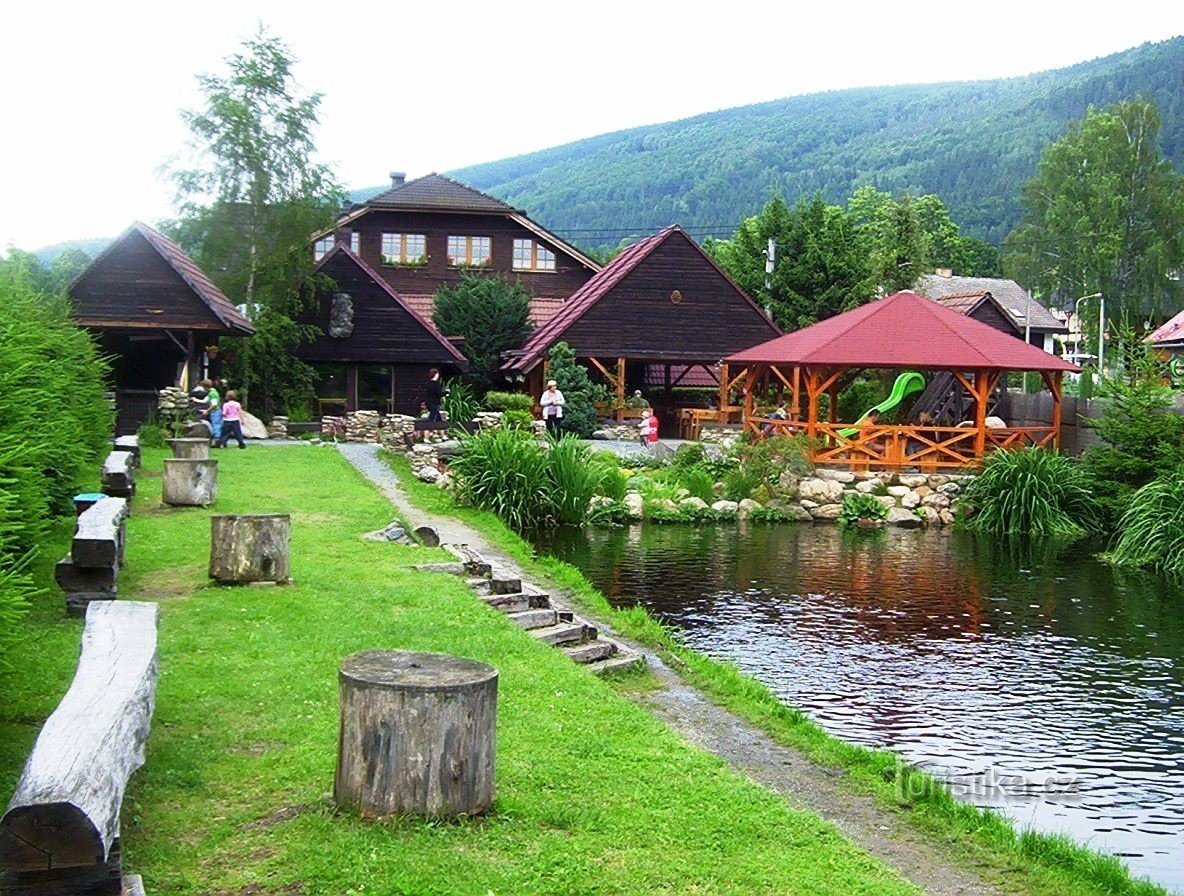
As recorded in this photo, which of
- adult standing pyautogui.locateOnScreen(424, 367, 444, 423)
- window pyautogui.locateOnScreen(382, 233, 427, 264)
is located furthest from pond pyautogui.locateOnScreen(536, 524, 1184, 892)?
window pyautogui.locateOnScreen(382, 233, 427, 264)

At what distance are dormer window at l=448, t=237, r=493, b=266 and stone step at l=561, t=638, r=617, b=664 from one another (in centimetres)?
3783

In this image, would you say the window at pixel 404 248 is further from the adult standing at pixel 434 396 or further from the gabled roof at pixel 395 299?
the adult standing at pixel 434 396

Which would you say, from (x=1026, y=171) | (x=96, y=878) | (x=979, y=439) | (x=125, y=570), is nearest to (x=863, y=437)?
(x=979, y=439)

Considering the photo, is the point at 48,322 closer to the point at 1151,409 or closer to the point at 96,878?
the point at 96,878

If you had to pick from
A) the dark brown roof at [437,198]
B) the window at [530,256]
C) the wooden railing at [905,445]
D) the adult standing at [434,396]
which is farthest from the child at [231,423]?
the window at [530,256]

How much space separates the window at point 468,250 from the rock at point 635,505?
2400cm

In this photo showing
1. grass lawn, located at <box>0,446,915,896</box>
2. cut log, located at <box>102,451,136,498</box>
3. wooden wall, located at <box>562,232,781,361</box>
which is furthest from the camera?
wooden wall, located at <box>562,232,781,361</box>

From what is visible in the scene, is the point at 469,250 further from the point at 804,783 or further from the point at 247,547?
the point at 804,783

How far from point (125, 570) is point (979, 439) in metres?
21.3

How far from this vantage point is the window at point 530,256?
4934 centimetres

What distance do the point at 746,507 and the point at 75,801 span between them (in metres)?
23.0

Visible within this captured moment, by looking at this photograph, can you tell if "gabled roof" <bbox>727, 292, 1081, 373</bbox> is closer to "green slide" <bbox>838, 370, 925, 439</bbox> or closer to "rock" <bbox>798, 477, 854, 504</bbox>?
"green slide" <bbox>838, 370, 925, 439</bbox>

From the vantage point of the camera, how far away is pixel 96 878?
17.0ft

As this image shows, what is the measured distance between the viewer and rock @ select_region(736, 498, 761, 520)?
27328mm
